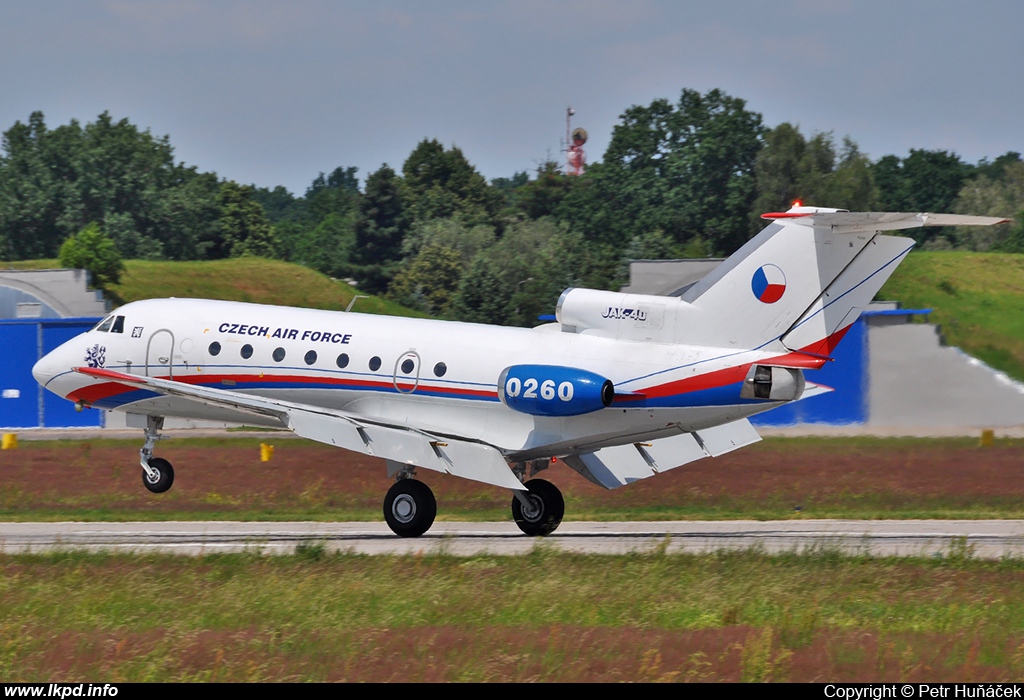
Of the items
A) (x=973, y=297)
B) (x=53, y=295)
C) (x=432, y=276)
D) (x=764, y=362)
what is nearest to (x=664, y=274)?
(x=973, y=297)

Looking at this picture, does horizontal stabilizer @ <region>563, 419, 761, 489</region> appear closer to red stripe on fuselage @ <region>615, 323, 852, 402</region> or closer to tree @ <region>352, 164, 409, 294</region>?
red stripe on fuselage @ <region>615, 323, 852, 402</region>

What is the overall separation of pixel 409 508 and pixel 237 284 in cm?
4489

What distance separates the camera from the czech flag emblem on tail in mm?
19234

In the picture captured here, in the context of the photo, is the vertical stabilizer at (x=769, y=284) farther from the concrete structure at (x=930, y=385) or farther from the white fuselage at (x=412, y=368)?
the concrete structure at (x=930, y=385)

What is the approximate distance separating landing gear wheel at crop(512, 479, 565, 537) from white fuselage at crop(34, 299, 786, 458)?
0.96 meters

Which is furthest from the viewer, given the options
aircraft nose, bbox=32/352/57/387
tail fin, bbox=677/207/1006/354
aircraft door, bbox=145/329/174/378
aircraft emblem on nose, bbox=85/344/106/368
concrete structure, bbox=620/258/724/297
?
concrete structure, bbox=620/258/724/297

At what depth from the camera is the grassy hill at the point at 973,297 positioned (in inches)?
1687

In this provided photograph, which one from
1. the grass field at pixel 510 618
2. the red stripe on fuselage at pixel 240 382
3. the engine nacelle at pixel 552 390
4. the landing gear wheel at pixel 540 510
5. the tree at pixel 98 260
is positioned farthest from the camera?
the tree at pixel 98 260

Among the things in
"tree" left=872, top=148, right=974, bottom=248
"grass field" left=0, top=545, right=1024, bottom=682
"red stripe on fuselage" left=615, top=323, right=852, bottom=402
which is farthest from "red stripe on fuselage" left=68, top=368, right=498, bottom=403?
"tree" left=872, top=148, right=974, bottom=248

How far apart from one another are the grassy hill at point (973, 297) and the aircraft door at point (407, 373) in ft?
87.3

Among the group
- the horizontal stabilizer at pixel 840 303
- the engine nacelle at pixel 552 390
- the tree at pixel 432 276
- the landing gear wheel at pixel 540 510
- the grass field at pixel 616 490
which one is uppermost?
the tree at pixel 432 276

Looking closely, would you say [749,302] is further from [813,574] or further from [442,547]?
[442,547]

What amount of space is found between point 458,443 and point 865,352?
2530 cm

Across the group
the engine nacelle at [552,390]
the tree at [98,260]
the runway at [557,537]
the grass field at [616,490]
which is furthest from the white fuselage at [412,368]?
the tree at [98,260]
